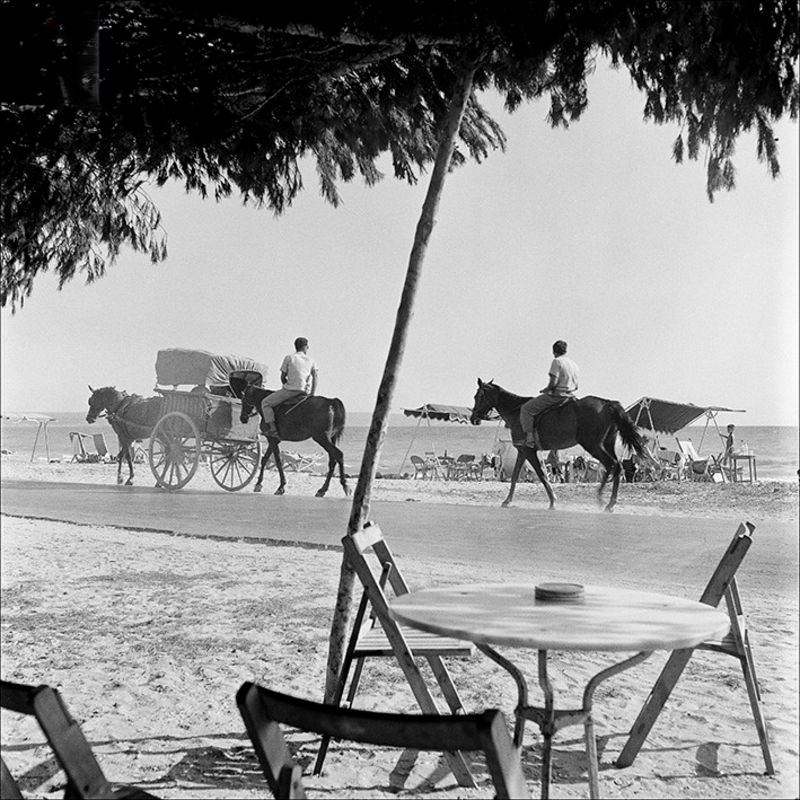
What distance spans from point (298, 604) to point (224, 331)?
192cm

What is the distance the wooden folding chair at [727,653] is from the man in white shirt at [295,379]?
9.97 ft

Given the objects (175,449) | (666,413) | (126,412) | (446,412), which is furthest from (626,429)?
(126,412)

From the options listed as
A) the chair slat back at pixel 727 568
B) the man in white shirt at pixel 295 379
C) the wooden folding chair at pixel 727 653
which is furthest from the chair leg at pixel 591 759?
the man in white shirt at pixel 295 379

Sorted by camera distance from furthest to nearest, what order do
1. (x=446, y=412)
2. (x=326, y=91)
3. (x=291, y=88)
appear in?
(x=446, y=412), (x=326, y=91), (x=291, y=88)

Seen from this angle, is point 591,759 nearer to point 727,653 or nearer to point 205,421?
point 727,653

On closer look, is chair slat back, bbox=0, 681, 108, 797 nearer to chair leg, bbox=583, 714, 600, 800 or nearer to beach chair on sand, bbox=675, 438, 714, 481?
chair leg, bbox=583, 714, 600, 800

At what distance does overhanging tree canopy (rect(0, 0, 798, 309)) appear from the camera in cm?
298

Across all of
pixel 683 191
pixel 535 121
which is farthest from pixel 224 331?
pixel 683 191

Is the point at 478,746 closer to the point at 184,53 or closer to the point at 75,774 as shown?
the point at 75,774

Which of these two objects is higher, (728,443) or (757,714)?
(728,443)

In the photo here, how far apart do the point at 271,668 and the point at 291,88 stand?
2925 millimetres

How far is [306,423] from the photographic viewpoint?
596cm

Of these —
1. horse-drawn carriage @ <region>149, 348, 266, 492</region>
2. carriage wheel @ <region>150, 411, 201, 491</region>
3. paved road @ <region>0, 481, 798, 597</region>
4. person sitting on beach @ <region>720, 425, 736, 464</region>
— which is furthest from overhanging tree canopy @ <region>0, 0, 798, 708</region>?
paved road @ <region>0, 481, 798, 597</region>

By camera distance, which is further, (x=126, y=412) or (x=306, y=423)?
(x=126, y=412)
